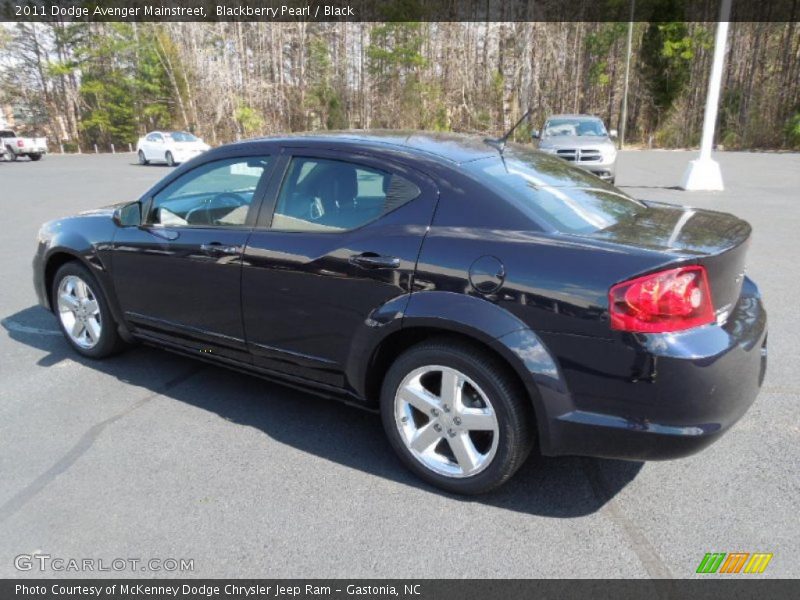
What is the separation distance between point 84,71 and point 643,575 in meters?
52.0

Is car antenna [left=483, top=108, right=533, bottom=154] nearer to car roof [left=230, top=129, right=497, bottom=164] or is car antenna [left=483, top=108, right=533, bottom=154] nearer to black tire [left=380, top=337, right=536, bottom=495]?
car roof [left=230, top=129, right=497, bottom=164]

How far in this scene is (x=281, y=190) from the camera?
10.7 feet

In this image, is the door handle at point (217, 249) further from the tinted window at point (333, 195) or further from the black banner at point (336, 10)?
the black banner at point (336, 10)

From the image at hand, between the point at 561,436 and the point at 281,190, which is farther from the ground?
the point at 281,190

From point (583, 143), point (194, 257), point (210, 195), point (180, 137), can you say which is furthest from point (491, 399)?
point (180, 137)

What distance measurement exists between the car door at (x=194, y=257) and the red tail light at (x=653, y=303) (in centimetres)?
205

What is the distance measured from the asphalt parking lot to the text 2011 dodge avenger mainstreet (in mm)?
303

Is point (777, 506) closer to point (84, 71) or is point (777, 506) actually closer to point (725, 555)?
point (725, 555)

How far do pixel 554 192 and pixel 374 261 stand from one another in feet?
3.31

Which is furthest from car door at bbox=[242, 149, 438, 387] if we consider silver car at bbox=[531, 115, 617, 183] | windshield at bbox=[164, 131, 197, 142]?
windshield at bbox=[164, 131, 197, 142]

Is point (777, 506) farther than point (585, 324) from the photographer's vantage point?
Yes

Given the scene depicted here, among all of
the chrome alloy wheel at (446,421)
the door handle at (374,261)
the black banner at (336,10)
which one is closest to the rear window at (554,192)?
the door handle at (374,261)
